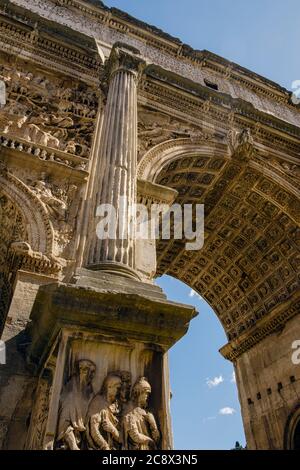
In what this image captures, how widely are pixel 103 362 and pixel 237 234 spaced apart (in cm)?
934

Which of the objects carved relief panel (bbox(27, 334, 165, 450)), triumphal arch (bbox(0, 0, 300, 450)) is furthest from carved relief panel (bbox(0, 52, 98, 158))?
carved relief panel (bbox(27, 334, 165, 450))

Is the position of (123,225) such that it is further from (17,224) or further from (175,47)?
(175,47)

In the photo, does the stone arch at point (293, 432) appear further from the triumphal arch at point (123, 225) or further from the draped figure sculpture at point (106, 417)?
the draped figure sculpture at point (106, 417)

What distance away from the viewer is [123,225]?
521cm

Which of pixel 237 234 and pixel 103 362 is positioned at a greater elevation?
pixel 237 234

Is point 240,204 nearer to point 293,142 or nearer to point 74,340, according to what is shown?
point 293,142

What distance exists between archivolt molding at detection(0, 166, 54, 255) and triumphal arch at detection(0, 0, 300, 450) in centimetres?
2

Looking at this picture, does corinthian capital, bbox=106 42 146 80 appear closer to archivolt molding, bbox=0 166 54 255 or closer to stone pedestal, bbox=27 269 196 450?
archivolt molding, bbox=0 166 54 255

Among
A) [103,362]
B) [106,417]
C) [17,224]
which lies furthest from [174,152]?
[106,417]

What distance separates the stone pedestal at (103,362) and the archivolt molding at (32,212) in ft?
6.04

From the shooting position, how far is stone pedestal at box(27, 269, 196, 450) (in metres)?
3.07

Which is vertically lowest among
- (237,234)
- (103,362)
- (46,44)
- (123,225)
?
(103,362)

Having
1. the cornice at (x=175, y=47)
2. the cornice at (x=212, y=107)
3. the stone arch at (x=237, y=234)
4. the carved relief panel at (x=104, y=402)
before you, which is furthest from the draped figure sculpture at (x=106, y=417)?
the cornice at (x=175, y=47)

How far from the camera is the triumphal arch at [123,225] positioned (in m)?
3.51
